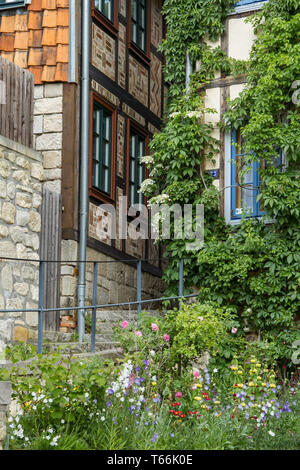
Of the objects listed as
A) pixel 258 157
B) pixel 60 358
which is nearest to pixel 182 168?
pixel 258 157

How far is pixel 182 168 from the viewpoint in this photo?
38.9ft

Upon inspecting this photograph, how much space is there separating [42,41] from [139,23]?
281 cm

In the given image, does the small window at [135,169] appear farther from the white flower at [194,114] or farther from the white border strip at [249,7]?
the white border strip at [249,7]

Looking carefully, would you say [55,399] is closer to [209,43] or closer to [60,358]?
[60,358]

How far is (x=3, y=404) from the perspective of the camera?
24.2 feet

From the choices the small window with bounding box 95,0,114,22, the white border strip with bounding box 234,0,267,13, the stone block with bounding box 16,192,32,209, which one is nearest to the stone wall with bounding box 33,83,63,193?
the stone block with bounding box 16,192,32,209

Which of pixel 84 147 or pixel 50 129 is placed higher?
pixel 50 129

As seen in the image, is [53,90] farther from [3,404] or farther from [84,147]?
[3,404]

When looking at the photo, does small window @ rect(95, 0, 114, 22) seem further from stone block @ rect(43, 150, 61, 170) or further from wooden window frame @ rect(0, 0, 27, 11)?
stone block @ rect(43, 150, 61, 170)

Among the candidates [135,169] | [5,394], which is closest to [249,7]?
[135,169]

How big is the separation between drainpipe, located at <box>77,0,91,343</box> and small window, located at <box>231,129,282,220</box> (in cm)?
201

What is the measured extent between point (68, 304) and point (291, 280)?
2977 millimetres

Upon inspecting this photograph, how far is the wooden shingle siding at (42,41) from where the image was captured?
12.3 meters

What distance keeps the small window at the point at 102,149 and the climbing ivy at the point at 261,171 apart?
1021mm
